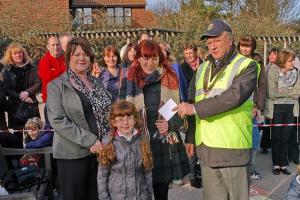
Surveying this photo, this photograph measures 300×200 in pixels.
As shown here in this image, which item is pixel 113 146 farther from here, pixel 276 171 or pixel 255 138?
pixel 276 171

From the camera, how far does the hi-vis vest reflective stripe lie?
3346 mm

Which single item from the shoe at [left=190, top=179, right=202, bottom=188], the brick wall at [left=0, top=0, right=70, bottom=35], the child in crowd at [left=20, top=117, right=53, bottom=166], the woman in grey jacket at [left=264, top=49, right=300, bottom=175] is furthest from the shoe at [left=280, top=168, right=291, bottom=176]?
the brick wall at [left=0, top=0, right=70, bottom=35]

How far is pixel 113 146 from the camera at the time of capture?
347cm

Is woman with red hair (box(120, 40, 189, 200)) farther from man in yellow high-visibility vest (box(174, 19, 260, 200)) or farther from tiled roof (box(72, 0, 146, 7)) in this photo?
tiled roof (box(72, 0, 146, 7))

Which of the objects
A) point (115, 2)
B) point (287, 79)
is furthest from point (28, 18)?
point (115, 2)

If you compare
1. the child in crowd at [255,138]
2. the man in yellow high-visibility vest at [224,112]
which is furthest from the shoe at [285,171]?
the man in yellow high-visibility vest at [224,112]

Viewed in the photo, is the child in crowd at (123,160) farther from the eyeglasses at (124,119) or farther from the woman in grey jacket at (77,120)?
the woman in grey jacket at (77,120)

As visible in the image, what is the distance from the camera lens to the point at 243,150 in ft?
11.3

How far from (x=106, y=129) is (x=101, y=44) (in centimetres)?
1481

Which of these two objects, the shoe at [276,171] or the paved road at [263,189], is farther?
the shoe at [276,171]

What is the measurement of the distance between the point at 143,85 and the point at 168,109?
1.07 ft

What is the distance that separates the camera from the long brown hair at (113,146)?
341cm

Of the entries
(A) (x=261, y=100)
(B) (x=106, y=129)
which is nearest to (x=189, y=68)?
(A) (x=261, y=100)

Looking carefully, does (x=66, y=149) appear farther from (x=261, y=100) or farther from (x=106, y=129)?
(x=261, y=100)
